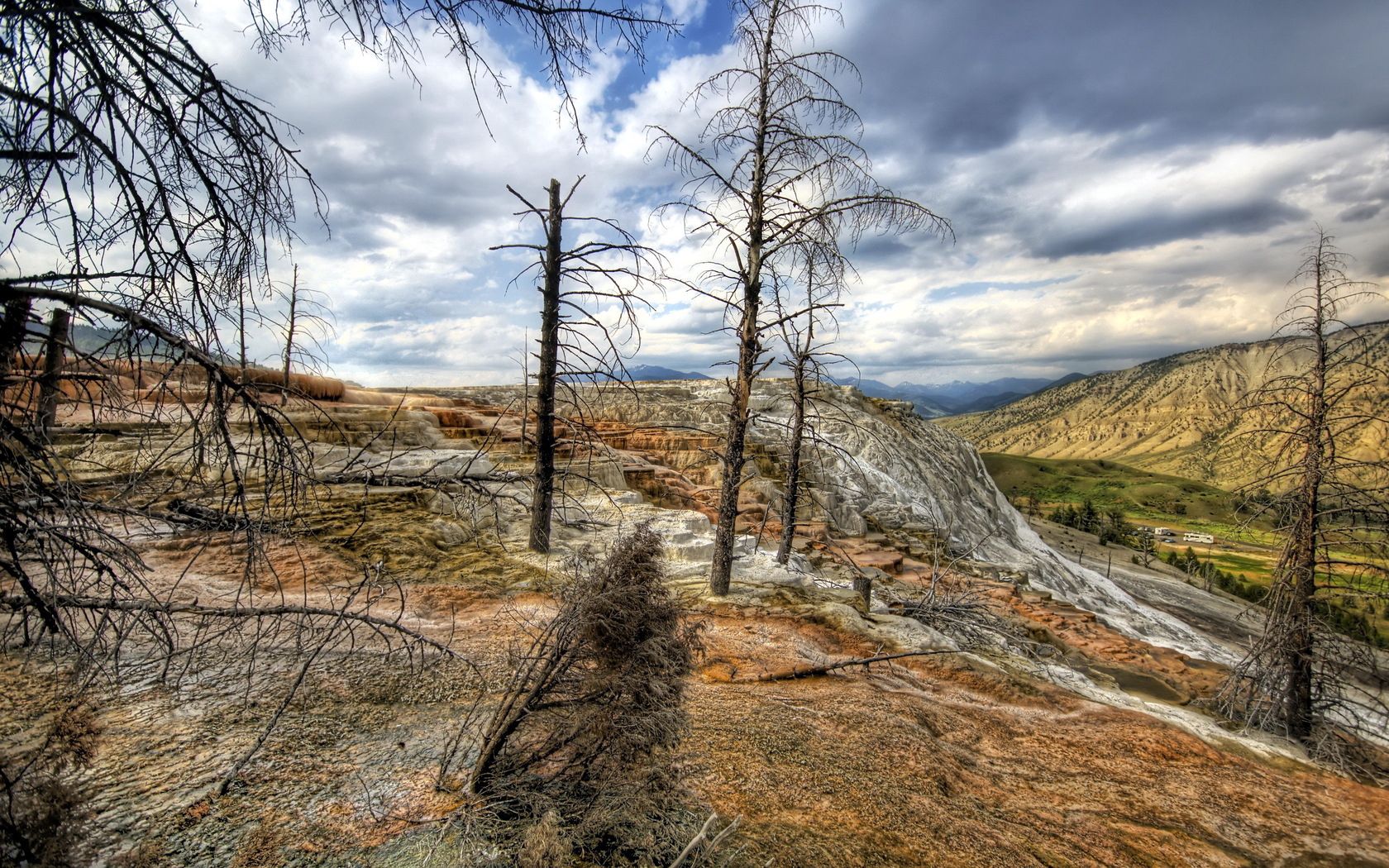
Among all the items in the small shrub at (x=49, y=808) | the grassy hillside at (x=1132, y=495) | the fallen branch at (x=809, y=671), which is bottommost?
the grassy hillside at (x=1132, y=495)

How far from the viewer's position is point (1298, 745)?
31.2ft

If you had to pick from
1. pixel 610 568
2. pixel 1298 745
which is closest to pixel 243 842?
pixel 610 568

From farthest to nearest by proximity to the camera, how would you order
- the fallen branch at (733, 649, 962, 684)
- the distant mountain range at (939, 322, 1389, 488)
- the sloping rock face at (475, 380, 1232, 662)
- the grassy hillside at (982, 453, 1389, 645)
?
the distant mountain range at (939, 322, 1389, 488)
the grassy hillside at (982, 453, 1389, 645)
the sloping rock face at (475, 380, 1232, 662)
the fallen branch at (733, 649, 962, 684)

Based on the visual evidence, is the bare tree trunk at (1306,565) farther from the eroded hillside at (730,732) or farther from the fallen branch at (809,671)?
the fallen branch at (809,671)

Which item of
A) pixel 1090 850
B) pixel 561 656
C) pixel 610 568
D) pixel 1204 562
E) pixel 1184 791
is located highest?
pixel 610 568

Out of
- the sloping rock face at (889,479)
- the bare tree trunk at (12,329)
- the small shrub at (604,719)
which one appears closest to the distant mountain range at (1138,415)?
the sloping rock face at (889,479)

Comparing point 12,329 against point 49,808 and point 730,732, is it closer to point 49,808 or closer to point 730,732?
point 49,808

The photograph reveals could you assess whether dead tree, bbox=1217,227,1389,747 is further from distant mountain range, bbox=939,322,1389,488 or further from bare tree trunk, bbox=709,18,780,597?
distant mountain range, bbox=939,322,1389,488

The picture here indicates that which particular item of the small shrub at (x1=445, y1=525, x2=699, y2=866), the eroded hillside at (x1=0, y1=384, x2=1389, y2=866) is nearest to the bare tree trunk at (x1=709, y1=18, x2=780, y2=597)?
the eroded hillside at (x1=0, y1=384, x2=1389, y2=866)

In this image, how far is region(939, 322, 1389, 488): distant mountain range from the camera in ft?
472

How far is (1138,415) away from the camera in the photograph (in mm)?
163750

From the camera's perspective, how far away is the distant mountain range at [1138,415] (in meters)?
144

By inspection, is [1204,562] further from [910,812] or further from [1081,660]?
[910,812]

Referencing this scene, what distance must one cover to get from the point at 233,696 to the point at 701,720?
4036mm
